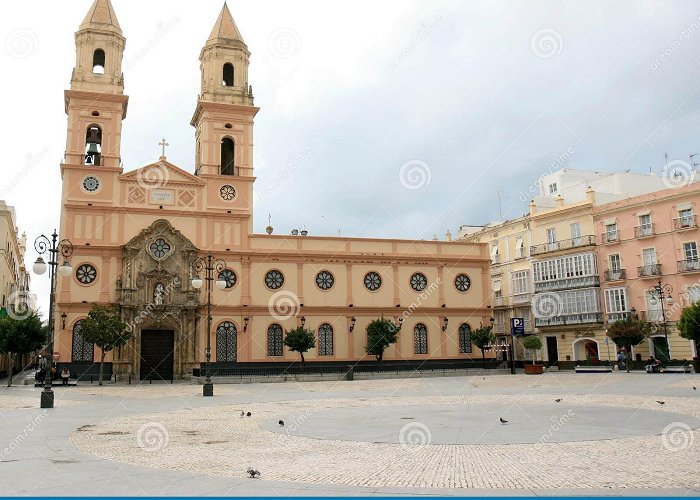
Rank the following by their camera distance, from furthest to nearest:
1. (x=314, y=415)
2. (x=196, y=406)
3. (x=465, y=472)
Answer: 1. (x=196, y=406)
2. (x=314, y=415)
3. (x=465, y=472)

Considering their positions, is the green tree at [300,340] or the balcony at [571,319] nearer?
the green tree at [300,340]

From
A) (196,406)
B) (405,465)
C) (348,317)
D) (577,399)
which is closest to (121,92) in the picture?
(348,317)

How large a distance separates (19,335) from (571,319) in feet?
123

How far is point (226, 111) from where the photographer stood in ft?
141

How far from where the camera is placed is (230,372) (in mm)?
38031

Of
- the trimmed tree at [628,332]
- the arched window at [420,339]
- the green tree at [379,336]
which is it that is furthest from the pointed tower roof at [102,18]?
the trimmed tree at [628,332]

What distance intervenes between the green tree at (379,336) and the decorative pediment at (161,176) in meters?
15.0

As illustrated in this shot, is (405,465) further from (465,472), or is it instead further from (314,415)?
(314,415)

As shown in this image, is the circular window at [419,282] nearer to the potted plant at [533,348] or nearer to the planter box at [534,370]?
the potted plant at [533,348]

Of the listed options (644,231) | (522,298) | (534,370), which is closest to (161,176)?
(534,370)

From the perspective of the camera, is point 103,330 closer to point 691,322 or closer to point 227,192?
point 227,192

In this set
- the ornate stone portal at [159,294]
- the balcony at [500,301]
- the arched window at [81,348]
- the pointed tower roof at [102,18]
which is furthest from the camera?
the balcony at [500,301]

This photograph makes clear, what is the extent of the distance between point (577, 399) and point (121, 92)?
33.7 metres

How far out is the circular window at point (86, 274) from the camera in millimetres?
37406
